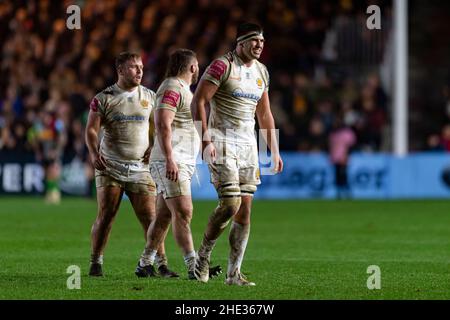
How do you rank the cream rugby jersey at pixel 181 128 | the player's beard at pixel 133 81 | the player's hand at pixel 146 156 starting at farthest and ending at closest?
the player's hand at pixel 146 156, the player's beard at pixel 133 81, the cream rugby jersey at pixel 181 128

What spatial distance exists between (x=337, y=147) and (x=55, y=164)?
6791 mm

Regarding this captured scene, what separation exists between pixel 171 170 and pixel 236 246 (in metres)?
0.93

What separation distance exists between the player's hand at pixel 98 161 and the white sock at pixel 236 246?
5.45 feet

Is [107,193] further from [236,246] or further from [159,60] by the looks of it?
[159,60]

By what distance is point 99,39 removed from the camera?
105 ft

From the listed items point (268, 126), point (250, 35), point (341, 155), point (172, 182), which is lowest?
point (172, 182)

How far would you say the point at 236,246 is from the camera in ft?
36.9

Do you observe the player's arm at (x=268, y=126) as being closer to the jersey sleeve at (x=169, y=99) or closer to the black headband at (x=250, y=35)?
the black headband at (x=250, y=35)

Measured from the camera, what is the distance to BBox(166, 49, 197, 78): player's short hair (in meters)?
11.5

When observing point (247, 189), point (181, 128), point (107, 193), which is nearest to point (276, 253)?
point (107, 193)

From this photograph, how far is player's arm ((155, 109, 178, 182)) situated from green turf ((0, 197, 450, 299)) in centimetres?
105

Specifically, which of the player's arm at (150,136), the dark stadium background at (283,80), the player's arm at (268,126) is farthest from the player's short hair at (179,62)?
the dark stadium background at (283,80)

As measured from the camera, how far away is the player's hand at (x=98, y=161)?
477 inches
